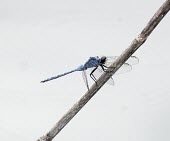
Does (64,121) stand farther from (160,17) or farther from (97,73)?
(97,73)

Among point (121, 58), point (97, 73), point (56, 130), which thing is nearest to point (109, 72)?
point (121, 58)

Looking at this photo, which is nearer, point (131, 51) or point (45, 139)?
point (131, 51)

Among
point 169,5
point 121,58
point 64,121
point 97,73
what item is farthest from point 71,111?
point 97,73

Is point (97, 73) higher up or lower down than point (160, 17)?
lower down

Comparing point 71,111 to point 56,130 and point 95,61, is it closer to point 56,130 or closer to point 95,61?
point 56,130

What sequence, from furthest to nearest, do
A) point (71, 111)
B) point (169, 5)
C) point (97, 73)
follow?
point (97, 73)
point (71, 111)
point (169, 5)

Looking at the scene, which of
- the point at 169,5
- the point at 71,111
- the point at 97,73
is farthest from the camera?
the point at 97,73

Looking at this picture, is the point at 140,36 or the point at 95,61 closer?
the point at 140,36

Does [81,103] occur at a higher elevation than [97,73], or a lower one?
higher

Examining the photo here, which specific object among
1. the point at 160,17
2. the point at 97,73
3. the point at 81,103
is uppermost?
the point at 160,17
